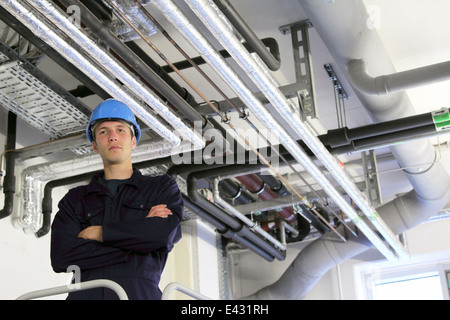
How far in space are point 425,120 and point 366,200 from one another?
966 mm

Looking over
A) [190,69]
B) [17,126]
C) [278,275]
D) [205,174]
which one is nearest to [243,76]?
[190,69]

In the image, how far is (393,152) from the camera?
14.3 ft

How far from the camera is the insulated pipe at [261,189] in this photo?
16.2 ft

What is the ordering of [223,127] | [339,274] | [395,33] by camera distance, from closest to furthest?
[395,33]
[223,127]
[339,274]

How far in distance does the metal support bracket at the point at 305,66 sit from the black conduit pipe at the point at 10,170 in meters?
1.69

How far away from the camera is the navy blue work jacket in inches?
69.1

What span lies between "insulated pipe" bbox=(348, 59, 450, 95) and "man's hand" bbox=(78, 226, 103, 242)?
1.98 m

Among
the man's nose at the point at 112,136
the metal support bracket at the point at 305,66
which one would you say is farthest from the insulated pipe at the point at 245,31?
the man's nose at the point at 112,136

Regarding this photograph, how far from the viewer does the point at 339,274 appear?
636 cm

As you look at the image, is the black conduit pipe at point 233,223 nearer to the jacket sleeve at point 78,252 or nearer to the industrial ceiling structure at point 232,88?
the industrial ceiling structure at point 232,88

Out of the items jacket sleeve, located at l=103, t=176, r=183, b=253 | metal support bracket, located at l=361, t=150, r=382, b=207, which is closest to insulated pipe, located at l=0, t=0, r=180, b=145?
jacket sleeve, located at l=103, t=176, r=183, b=253
